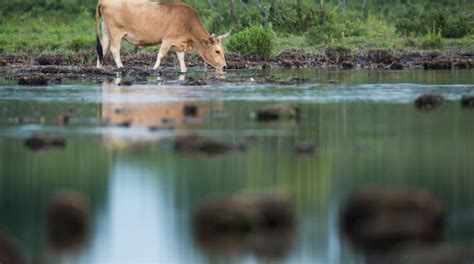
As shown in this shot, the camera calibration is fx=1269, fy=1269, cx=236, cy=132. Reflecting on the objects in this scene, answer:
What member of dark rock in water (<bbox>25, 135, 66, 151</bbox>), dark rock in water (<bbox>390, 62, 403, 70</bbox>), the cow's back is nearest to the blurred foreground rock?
dark rock in water (<bbox>25, 135, 66, 151</bbox>)

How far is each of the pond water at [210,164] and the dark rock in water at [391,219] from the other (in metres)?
0.17

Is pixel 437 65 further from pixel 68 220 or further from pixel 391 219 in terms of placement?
pixel 68 220

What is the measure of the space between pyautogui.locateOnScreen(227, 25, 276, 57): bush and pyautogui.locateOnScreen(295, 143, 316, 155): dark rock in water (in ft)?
65.3

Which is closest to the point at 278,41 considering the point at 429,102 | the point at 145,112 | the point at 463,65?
the point at 463,65

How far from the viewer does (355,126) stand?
60.2 feet

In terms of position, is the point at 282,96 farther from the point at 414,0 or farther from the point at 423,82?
the point at 414,0

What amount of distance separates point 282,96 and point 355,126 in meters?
5.08

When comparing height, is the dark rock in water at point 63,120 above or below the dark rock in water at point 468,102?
below

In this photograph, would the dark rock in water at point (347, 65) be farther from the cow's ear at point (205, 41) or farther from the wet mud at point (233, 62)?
the cow's ear at point (205, 41)

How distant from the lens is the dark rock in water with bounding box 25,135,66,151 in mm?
16039

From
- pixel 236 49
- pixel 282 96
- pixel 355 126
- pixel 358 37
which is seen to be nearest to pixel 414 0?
pixel 358 37

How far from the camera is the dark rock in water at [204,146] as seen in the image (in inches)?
606

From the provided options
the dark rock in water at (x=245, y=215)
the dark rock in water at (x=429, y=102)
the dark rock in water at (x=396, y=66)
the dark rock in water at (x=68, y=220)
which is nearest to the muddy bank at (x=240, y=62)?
the dark rock in water at (x=396, y=66)

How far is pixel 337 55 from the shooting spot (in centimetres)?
3569
